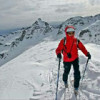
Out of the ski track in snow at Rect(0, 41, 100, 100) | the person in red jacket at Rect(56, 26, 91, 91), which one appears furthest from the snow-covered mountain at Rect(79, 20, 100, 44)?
the person in red jacket at Rect(56, 26, 91, 91)

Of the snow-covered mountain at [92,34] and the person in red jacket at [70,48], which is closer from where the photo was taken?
the person in red jacket at [70,48]

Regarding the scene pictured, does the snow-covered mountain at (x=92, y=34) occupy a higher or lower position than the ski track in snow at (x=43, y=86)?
lower

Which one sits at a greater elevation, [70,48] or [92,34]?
[70,48]

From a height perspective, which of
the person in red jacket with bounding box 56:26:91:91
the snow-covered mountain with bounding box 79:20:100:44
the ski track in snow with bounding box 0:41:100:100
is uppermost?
the person in red jacket with bounding box 56:26:91:91

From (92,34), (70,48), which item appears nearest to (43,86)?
(70,48)

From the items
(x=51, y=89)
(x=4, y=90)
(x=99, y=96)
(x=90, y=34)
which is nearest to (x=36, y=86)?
(x=51, y=89)

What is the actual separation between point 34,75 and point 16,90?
202 cm

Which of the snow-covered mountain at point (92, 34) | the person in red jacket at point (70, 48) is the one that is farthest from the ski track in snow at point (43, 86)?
the snow-covered mountain at point (92, 34)

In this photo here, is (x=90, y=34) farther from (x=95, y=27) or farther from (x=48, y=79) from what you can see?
(x=48, y=79)

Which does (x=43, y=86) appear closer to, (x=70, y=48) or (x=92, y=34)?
(x=70, y=48)

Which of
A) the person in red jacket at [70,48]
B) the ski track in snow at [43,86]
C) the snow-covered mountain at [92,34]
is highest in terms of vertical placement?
the person in red jacket at [70,48]

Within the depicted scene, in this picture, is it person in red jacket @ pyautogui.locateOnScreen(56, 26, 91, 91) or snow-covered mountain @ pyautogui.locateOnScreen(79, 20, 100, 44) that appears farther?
snow-covered mountain @ pyautogui.locateOnScreen(79, 20, 100, 44)

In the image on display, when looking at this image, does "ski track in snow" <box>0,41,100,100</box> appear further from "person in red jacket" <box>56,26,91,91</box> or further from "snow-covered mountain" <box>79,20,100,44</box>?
"snow-covered mountain" <box>79,20,100,44</box>

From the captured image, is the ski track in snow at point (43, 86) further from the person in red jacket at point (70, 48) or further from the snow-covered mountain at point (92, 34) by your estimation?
the snow-covered mountain at point (92, 34)
